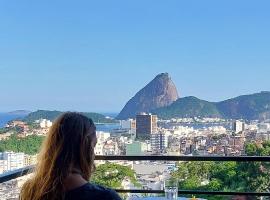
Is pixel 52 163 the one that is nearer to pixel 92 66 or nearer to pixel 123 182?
pixel 123 182

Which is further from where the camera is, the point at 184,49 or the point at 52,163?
the point at 184,49

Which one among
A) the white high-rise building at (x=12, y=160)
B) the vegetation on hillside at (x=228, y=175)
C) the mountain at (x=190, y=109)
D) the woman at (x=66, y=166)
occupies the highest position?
the mountain at (x=190, y=109)

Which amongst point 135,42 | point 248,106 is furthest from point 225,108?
point 135,42

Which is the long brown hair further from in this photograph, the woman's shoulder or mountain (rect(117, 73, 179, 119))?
mountain (rect(117, 73, 179, 119))

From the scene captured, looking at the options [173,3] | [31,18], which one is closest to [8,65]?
[31,18]

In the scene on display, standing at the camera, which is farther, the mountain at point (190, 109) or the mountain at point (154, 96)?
the mountain at point (190, 109)

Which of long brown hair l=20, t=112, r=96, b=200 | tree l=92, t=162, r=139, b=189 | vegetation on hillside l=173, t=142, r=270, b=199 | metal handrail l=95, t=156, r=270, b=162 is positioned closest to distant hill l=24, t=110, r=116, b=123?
long brown hair l=20, t=112, r=96, b=200

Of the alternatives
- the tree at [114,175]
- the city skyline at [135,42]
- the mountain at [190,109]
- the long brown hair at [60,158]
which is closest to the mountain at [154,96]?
the mountain at [190,109]

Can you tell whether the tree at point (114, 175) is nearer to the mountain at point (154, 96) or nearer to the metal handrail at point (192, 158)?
the metal handrail at point (192, 158)
